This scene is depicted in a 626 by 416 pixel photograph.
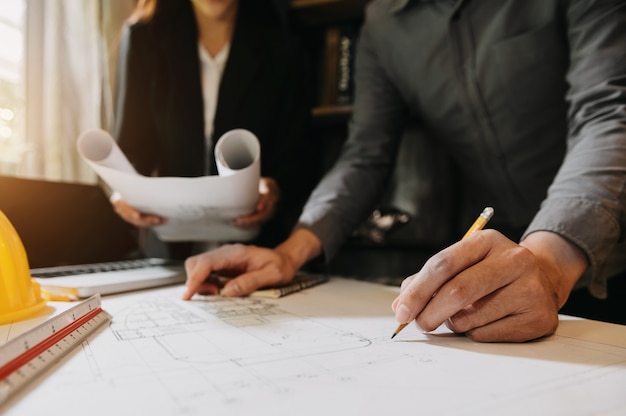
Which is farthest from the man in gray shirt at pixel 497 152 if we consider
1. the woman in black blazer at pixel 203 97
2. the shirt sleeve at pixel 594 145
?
the woman in black blazer at pixel 203 97

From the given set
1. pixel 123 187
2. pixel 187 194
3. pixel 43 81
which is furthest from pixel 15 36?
pixel 187 194

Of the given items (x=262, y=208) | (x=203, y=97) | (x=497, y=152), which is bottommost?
(x=262, y=208)

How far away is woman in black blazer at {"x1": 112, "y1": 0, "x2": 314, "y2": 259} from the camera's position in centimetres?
115

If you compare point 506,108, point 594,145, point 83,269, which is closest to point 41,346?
point 83,269

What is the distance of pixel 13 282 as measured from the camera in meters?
0.55

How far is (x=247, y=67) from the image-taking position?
1.18 meters

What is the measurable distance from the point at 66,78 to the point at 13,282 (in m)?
0.98

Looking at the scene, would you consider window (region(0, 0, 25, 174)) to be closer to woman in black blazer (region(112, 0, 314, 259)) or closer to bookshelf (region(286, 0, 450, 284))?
woman in black blazer (region(112, 0, 314, 259))

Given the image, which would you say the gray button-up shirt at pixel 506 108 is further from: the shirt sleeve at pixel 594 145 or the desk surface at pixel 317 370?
the desk surface at pixel 317 370

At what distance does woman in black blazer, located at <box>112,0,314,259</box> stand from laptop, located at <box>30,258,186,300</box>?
320 millimetres

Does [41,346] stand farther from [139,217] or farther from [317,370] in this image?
[139,217]

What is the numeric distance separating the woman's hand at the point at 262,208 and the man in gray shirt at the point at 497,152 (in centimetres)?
8

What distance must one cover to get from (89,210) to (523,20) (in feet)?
3.64

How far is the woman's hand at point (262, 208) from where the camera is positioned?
86 cm
